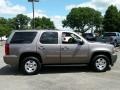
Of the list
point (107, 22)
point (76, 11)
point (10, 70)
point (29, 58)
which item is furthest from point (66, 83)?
point (76, 11)

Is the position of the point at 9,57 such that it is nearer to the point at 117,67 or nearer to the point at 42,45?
the point at 42,45

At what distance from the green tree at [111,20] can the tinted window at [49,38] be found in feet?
211

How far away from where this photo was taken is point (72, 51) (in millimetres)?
12000

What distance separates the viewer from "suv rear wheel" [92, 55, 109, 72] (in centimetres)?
1221

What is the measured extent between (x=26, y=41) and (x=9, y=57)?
925mm

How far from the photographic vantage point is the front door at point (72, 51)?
11977 millimetres

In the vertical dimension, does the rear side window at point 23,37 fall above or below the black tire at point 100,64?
above

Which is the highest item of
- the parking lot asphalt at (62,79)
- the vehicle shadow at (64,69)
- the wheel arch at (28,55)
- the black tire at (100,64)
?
the wheel arch at (28,55)

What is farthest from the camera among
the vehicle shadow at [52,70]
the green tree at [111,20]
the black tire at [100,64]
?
the green tree at [111,20]

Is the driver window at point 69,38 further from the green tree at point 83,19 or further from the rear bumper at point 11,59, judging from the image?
the green tree at point 83,19

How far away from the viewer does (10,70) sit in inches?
514

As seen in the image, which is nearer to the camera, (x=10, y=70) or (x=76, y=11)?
(x=10, y=70)

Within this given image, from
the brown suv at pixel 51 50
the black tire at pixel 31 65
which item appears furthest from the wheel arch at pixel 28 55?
the black tire at pixel 31 65

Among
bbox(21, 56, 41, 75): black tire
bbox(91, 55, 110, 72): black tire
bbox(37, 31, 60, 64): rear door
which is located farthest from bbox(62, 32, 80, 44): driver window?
bbox(21, 56, 41, 75): black tire
